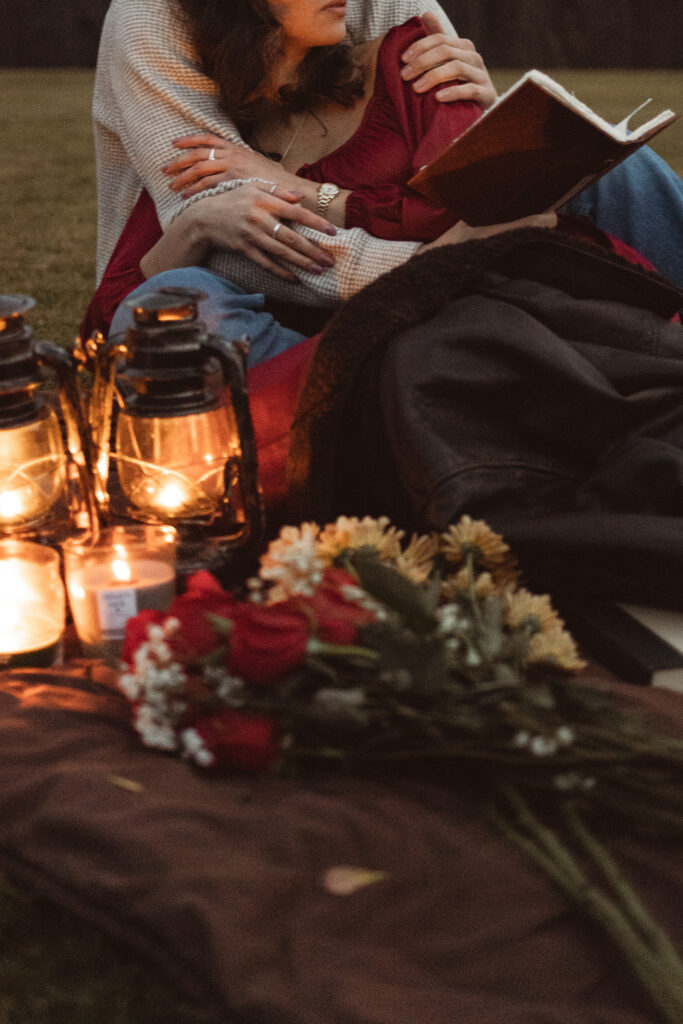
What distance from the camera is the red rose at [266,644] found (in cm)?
71

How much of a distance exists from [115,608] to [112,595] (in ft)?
0.05

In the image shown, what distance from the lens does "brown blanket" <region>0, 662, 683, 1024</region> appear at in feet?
2.18

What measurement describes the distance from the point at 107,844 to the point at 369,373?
580 millimetres

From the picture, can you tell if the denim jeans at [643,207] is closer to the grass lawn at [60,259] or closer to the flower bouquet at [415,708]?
the flower bouquet at [415,708]

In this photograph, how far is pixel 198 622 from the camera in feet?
A: 2.50

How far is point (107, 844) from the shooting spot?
0.73 m

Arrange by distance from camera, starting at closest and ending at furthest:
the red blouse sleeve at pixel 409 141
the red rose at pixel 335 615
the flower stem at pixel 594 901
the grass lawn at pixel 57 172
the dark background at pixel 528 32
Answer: the flower stem at pixel 594 901
the red rose at pixel 335 615
the red blouse sleeve at pixel 409 141
the grass lawn at pixel 57 172
the dark background at pixel 528 32

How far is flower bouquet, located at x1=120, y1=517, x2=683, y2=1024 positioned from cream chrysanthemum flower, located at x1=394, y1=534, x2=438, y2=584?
71 millimetres

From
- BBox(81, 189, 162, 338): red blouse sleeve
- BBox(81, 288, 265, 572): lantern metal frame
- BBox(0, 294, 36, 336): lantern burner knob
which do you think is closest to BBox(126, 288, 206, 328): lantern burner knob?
BBox(81, 288, 265, 572): lantern metal frame

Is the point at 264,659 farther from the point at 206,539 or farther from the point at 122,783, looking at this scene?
the point at 206,539

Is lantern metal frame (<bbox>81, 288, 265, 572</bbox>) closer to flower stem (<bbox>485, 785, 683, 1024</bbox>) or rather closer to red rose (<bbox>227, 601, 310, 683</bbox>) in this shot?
red rose (<bbox>227, 601, 310, 683</bbox>)

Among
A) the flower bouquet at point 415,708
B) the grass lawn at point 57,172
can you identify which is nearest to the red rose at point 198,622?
the flower bouquet at point 415,708

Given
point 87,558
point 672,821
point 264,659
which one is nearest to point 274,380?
point 87,558

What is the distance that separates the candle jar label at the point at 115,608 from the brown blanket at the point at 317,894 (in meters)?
0.19
